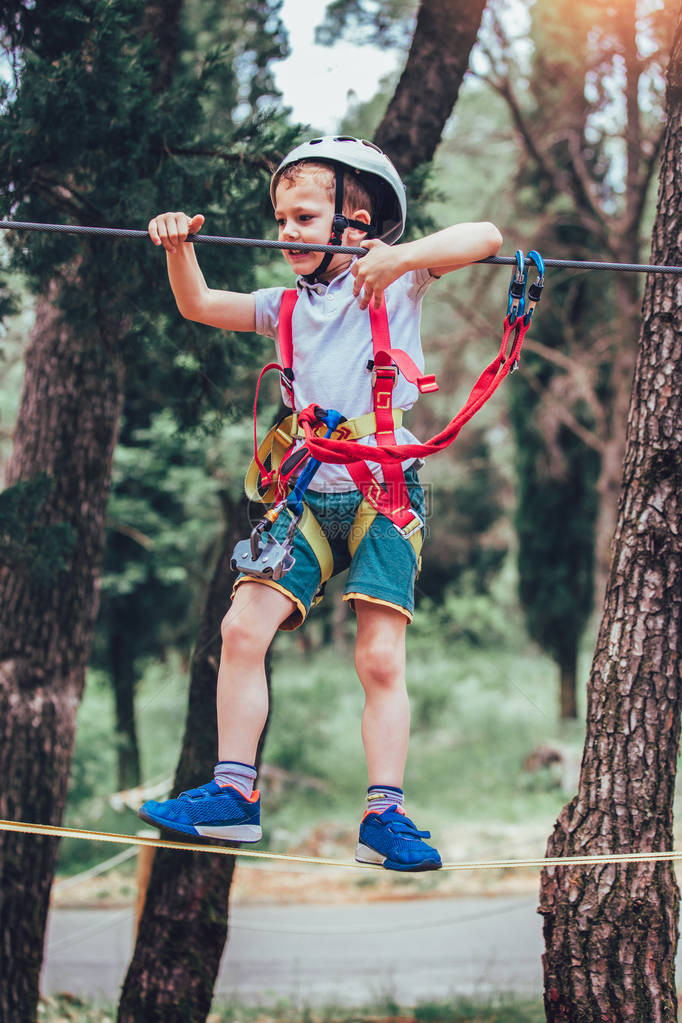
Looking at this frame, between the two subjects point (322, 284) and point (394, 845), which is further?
point (322, 284)

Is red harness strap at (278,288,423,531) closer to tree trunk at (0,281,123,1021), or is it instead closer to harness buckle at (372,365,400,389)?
harness buckle at (372,365,400,389)

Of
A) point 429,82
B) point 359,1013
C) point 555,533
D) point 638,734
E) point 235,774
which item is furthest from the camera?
point 555,533

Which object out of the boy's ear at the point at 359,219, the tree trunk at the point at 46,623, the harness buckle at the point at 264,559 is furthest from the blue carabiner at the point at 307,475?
the tree trunk at the point at 46,623

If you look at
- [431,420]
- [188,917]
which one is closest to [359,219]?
[188,917]

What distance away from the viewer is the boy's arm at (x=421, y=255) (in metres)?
2.49

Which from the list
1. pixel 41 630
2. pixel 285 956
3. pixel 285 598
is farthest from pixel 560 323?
pixel 285 598

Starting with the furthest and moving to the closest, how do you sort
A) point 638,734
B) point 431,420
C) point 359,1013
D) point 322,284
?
point 431,420 < point 359,1013 < point 638,734 < point 322,284

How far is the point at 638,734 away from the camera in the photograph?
2.98 metres

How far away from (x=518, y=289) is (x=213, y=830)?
1.58m

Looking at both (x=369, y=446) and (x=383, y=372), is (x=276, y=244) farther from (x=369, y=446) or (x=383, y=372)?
(x=369, y=446)

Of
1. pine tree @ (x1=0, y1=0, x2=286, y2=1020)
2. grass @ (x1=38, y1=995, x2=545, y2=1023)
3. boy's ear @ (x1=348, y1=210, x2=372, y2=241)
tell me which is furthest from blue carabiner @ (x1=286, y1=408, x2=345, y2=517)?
grass @ (x1=38, y1=995, x2=545, y2=1023)

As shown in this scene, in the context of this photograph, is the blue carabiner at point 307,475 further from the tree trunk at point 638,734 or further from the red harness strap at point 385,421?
the tree trunk at point 638,734

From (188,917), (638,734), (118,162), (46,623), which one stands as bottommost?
(188,917)

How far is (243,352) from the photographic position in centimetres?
420
